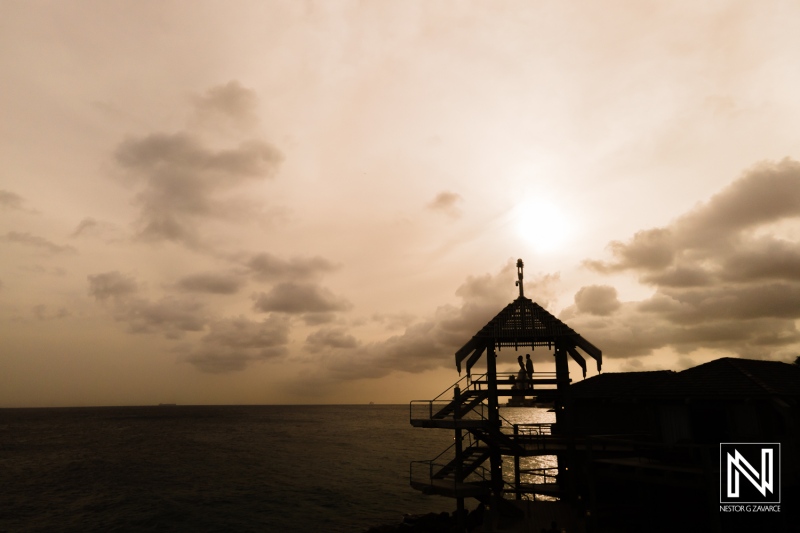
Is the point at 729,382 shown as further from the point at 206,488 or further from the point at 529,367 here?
the point at 206,488

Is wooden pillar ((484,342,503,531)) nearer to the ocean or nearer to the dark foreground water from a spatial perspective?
the ocean

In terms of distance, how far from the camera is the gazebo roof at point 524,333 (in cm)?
2606

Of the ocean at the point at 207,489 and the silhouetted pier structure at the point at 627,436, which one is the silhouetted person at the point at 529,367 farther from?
the ocean at the point at 207,489

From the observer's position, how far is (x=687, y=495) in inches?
896

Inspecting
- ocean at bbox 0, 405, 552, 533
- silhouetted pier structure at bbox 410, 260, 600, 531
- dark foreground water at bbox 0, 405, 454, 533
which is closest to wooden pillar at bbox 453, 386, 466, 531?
silhouetted pier structure at bbox 410, 260, 600, 531

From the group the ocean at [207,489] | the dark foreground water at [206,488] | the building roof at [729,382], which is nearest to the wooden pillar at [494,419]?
the building roof at [729,382]

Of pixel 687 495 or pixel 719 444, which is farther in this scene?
pixel 687 495

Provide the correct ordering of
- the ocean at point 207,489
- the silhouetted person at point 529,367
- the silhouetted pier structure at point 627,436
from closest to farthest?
1. the silhouetted pier structure at point 627,436
2. the silhouetted person at point 529,367
3. the ocean at point 207,489

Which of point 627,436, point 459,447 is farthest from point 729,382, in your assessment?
point 459,447

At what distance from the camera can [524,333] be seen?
2633 cm

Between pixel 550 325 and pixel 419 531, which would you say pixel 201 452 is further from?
pixel 550 325

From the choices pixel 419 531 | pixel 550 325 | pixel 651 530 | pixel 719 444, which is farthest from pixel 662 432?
pixel 419 531

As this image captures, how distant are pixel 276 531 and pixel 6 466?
202 feet

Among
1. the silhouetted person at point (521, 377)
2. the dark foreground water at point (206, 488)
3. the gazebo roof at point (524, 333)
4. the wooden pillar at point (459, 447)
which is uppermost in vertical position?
the gazebo roof at point (524, 333)
